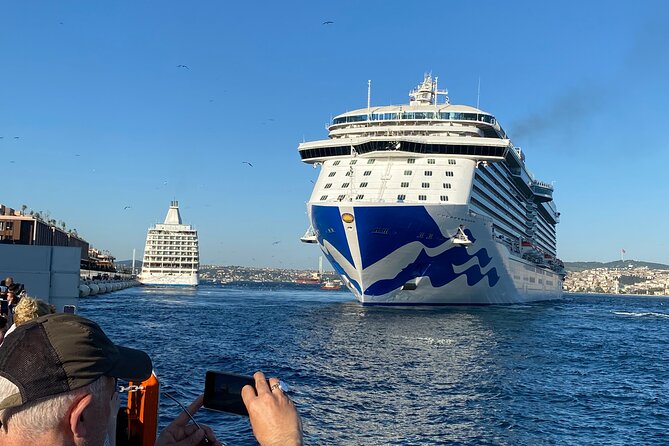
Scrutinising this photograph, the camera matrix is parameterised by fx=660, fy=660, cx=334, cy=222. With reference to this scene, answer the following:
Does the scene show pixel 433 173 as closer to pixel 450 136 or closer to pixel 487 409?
pixel 450 136

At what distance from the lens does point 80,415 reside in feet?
6.47

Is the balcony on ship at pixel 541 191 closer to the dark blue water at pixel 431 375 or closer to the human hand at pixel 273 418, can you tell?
the dark blue water at pixel 431 375

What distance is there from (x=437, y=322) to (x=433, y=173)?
12694 millimetres

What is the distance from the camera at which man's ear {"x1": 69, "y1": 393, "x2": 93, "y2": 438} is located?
1963mm

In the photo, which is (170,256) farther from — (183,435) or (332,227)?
(183,435)

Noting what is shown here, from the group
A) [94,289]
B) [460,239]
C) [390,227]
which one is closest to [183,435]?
[390,227]

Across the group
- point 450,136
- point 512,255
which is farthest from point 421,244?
point 512,255

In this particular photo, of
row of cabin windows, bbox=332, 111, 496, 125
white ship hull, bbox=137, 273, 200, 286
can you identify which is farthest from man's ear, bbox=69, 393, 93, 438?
white ship hull, bbox=137, 273, 200, 286

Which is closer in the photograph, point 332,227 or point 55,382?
point 55,382

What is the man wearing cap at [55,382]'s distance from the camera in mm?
1925

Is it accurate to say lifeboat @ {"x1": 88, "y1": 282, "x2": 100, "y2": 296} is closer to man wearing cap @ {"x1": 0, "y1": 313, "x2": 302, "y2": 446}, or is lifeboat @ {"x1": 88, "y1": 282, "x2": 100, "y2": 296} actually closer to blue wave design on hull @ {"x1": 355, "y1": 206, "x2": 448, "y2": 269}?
blue wave design on hull @ {"x1": 355, "y1": 206, "x2": 448, "y2": 269}

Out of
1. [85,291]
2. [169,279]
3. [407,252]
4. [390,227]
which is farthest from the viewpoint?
[169,279]

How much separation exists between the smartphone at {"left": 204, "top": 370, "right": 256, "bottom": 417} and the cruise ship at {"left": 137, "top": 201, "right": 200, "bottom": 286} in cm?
12435

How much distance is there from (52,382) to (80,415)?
137 mm
